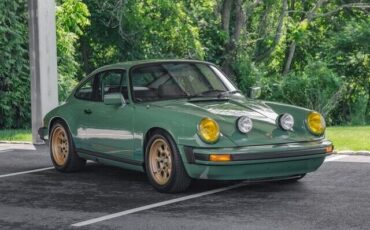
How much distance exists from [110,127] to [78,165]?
1.22 meters

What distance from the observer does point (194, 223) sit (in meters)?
6.43

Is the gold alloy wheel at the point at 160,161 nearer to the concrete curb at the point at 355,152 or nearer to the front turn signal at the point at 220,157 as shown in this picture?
the front turn signal at the point at 220,157

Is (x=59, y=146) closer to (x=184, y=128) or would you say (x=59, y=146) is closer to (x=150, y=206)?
(x=184, y=128)

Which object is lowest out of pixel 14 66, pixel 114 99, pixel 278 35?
pixel 114 99

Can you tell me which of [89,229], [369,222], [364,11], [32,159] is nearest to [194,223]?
[89,229]

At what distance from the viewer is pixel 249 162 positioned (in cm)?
750

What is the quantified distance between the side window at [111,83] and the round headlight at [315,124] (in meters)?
2.19

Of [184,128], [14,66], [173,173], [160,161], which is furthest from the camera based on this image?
[14,66]

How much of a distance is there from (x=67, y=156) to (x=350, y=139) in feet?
17.5

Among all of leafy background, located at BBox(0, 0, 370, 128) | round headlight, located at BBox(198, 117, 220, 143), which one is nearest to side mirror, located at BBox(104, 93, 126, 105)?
round headlight, located at BBox(198, 117, 220, 143)

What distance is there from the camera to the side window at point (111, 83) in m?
8.94

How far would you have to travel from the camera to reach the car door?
852 centimetres

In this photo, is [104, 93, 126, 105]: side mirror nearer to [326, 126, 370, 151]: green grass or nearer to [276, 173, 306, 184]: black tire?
[276, 173, 306, 184]: black tire

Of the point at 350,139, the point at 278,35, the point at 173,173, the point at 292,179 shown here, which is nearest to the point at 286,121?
the point at 292,179
